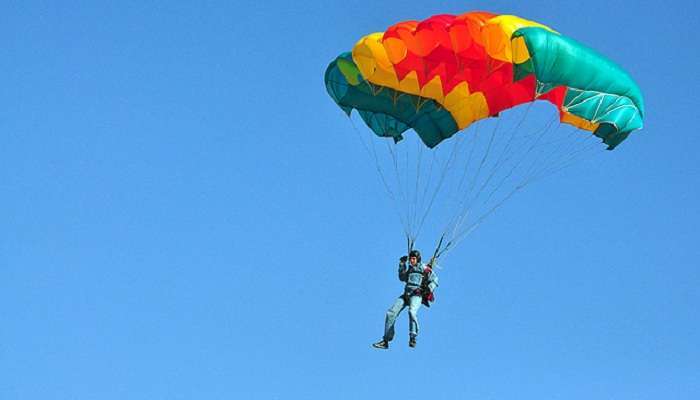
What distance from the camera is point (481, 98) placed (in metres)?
31.3

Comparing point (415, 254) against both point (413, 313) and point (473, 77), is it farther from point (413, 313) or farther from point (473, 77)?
point (473, 77)

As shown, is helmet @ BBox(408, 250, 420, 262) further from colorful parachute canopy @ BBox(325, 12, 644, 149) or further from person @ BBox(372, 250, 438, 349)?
colorful parachute canopy @ BBox(325, 12, 644, 149)

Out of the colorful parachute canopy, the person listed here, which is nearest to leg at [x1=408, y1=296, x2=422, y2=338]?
the person

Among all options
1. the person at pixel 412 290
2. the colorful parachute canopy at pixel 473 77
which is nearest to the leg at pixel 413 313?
the person at pixel 412 290

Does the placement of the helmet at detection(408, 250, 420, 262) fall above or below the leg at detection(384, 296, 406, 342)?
above

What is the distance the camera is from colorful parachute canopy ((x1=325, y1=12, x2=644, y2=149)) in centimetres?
3020

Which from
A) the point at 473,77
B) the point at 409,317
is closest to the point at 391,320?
the point at 409,317

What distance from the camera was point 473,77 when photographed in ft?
101

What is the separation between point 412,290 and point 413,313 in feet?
1.27

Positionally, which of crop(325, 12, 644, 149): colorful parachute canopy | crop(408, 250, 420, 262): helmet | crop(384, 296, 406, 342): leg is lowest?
crop(384, 296, 406, 342): leg

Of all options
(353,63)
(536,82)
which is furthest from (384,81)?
(536,82)

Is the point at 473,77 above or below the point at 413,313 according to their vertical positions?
above

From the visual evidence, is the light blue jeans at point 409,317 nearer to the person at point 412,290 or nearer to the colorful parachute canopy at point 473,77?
the person at point 412,290

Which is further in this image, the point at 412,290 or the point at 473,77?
the point at 473,77
